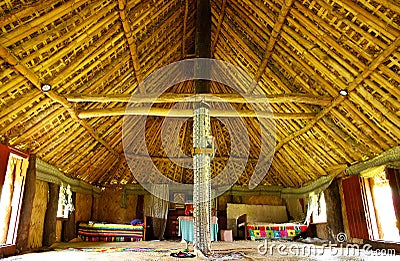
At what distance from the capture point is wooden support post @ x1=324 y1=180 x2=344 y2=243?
8.35 m

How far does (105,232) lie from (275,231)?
222 inches

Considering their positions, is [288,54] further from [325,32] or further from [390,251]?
[390,251]

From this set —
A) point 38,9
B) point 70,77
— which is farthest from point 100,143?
point 38,9

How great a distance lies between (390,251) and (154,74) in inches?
264

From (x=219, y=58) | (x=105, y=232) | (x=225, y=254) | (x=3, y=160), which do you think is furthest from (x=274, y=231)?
(x=3, y=160)

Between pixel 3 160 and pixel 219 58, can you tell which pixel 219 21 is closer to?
pixel 219 58

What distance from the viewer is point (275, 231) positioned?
9969 millimetres

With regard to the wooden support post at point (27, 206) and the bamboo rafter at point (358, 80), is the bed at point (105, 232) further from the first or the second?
the bamboo rafter at point (358, 80)

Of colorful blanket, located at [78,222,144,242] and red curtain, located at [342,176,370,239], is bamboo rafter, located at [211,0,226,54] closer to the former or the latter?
red curtain, located at [342,176,370,239]

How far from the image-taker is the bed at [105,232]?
967cm

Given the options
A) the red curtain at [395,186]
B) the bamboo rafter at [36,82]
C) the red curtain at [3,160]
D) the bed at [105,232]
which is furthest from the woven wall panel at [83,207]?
the red curtain at [395,186]

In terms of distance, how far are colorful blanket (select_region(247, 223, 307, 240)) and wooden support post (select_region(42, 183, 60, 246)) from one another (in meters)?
6.01

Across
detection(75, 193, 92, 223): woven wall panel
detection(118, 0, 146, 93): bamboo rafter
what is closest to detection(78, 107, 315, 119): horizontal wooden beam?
detection(118, 0, 146, 93): bamboo rafter

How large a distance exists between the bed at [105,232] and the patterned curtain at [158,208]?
3.36ft
